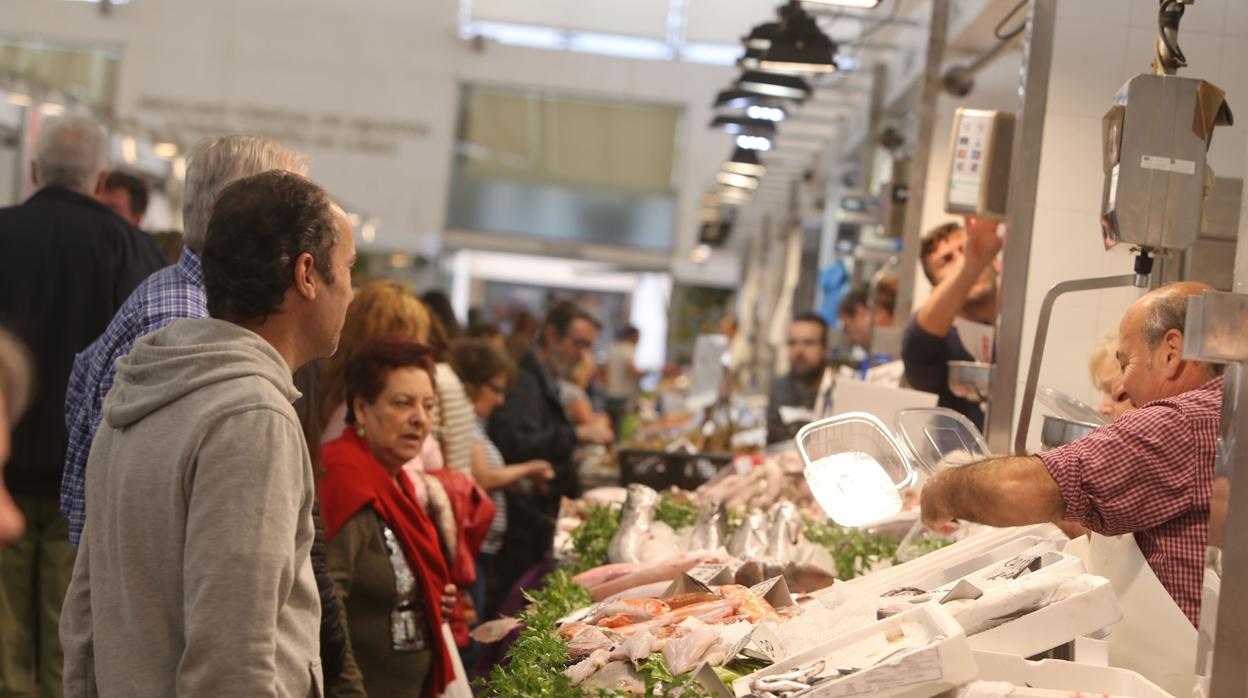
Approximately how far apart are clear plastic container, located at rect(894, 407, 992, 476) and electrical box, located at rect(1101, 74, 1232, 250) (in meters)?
0.55

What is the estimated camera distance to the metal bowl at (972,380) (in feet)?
13.9

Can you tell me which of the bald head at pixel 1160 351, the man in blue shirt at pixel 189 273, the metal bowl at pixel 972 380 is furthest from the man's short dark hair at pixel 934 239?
the man in blue shirt at pixel 189 273

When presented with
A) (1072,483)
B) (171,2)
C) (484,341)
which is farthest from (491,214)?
(1072,483)

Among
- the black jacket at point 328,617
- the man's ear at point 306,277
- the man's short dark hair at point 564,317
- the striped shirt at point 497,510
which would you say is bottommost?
the striped shirt at point 497,510

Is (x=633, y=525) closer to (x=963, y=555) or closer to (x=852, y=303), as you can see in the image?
(x=963, y=555)

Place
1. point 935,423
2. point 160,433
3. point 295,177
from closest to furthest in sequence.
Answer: point 160,433
point 295,177
point 935,423

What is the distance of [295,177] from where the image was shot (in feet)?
7.37

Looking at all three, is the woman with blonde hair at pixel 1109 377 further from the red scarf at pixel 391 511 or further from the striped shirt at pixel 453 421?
the striped shirt at pixel 453 421

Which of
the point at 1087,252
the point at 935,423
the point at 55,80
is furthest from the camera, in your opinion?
the point at 55,80

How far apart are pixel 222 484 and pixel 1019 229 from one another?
2785mm

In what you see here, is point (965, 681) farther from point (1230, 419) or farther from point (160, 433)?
point (160, 433)

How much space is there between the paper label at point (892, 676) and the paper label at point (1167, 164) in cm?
153

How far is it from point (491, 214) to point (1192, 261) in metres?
19.3

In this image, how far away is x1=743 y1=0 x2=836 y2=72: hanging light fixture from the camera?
20.5ft
